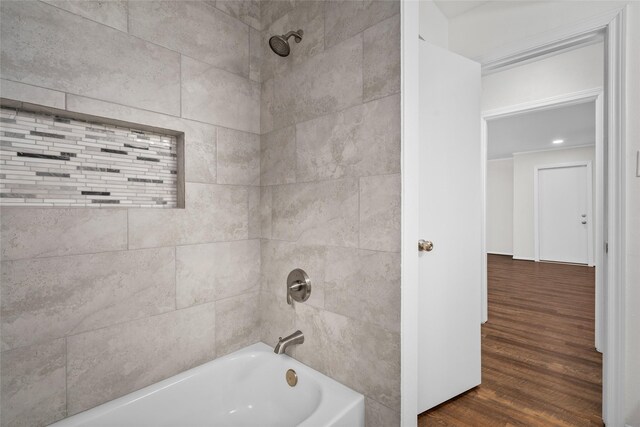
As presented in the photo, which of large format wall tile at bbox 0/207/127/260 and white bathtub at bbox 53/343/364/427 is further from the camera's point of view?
white bathtub at bbox 53/343/364/427

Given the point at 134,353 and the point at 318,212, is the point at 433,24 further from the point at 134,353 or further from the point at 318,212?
the point at 134,353

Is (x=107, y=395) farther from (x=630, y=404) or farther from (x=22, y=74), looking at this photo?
(x=630, y=404)

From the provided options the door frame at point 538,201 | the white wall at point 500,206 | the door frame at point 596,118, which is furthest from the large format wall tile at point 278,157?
the white wall at point 500,206

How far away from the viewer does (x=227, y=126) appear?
1607mm

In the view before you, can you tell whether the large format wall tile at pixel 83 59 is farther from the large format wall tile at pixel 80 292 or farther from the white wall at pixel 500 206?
the white wall at pixel 500 206

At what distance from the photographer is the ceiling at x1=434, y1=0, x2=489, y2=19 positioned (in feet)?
6.93

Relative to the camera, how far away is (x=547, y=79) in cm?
281

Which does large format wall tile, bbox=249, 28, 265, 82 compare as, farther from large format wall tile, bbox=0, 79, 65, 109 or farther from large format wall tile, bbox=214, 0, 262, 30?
large format wall tile, bbox=0, 79, 65, 109

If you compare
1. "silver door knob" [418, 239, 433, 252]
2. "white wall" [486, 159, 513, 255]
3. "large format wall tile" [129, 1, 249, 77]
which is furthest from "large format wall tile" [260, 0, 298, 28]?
"white wall" [486, 159, 513, 255]

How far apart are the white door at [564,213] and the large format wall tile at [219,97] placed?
270 inches

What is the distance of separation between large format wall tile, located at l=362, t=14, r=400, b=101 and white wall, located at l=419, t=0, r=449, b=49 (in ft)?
3.35

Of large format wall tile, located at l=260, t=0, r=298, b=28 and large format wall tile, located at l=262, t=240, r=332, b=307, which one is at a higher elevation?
large format wall tile, located at l=260, t=0, r=298, b=28

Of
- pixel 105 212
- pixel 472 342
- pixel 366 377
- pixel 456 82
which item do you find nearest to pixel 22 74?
pixel 105 212

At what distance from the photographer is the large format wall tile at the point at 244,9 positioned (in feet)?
5.19
